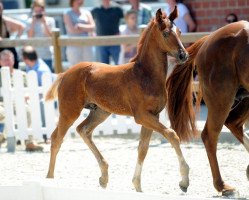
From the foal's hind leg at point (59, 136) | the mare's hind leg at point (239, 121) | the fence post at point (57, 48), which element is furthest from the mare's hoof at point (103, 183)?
Result: the fence post at point (57, 48)

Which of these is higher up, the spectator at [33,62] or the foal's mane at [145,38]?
the foal's mane at [145,38]

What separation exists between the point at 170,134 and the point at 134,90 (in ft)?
1.92

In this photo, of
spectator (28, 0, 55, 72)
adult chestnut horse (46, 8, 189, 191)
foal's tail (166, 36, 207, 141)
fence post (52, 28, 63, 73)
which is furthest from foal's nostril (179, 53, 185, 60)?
spectator (28, 0, 55, 72)

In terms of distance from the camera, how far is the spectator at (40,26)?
1509cm

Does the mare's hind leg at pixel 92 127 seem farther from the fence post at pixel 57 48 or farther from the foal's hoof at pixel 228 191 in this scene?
the fence post at pixel 57 48

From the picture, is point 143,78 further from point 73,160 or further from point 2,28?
point 2,28

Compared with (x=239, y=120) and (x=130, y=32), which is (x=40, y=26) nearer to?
(x=130, y=32)

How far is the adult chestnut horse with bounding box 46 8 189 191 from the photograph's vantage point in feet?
27.7

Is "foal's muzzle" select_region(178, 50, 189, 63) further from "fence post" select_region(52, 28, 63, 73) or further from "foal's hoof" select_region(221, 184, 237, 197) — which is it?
"fence post" select_region(52, 28, 63, 73)

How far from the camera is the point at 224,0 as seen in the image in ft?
47.2

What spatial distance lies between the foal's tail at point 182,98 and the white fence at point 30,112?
3.59 metres

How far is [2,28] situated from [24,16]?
4.35 meters

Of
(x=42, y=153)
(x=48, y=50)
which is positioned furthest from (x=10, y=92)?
(x=48, y=50)

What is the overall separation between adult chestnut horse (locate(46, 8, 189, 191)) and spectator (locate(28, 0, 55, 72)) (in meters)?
5.77
